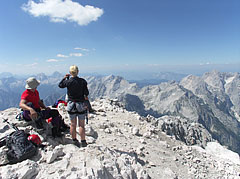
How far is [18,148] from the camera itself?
4590 millimetres

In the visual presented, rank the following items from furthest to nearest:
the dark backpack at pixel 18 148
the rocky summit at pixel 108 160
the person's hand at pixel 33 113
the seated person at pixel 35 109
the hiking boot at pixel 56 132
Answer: the hiking boot at pixel 56 132, the seated person at pixel 35 109, the person's hand at pixel 33 113, the dark backpack at pixel 18 148, the rocky summit at pixel 108 160

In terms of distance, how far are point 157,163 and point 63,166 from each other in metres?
6.20

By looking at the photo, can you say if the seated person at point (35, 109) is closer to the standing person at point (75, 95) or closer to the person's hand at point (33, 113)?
the person's hand at point (33, 113)

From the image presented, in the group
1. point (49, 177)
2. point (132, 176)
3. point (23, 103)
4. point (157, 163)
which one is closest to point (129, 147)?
point (157, 163)

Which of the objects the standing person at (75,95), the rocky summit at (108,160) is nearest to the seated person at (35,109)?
the rocky summit at (108,160)

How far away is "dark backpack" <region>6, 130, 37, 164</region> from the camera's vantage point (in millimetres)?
4442

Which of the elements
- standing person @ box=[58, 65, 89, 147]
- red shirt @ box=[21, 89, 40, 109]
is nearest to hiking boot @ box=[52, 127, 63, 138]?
standing person @ box=[58, 65, 89, 147]

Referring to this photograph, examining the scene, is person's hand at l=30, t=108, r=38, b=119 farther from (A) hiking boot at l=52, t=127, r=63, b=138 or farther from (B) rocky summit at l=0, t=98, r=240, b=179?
(A) hiking boot at l=52, t=127, r=63, b=138

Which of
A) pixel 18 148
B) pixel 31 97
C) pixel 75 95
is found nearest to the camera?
pixel 18 148

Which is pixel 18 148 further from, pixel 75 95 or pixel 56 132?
pixel 75 95

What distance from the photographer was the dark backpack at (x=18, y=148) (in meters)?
4.44

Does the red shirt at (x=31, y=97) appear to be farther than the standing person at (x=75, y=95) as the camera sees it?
Yes

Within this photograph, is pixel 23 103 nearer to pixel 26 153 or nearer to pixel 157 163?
pixel 26 153

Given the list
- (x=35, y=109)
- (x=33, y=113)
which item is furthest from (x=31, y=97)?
(x=33, y=113)
